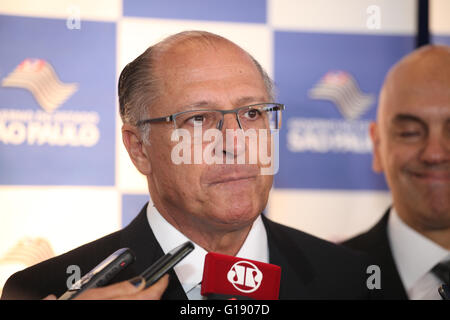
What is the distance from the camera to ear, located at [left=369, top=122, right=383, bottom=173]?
1879mm

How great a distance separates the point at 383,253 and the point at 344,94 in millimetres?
→ 537

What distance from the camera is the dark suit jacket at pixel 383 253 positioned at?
67.6 inches

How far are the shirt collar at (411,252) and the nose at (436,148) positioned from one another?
24cm

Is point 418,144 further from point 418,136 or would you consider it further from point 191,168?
point 191,168

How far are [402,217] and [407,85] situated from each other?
431 millimetres

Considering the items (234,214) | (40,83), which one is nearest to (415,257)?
(234,214)

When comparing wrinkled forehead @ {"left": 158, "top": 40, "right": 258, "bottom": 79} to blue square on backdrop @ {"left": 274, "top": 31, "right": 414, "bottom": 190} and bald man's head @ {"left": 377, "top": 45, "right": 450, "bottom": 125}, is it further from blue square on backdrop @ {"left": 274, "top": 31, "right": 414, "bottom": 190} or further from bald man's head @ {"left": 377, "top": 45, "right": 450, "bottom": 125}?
bald man's head @ {"left": 377, "top": 45, "right": 450, "bottom": 125}

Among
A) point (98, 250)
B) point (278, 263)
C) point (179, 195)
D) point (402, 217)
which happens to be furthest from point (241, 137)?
point (402, 217)

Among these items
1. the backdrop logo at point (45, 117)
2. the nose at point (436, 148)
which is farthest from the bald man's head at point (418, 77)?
the backdrop logo at point (45, 117)

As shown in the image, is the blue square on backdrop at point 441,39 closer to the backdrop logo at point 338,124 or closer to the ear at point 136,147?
the backdrop logo at point 338,124

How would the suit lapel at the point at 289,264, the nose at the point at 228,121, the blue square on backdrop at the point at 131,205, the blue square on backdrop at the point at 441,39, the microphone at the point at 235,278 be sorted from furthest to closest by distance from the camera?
the blue square on backdrop at the point at 441,39 < the blue square on backdrop at the point at 131,205 < the suit lapel at the point at 289,264 < the nose at the point at 228,121 < the microphone at the point at 235,278

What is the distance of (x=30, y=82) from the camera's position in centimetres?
154

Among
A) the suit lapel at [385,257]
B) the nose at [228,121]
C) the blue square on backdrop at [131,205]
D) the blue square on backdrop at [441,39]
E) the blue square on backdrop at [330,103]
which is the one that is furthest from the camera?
the blue square on backdrop at [441,39]

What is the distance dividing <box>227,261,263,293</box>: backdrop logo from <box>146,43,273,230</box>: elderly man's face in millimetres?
159
